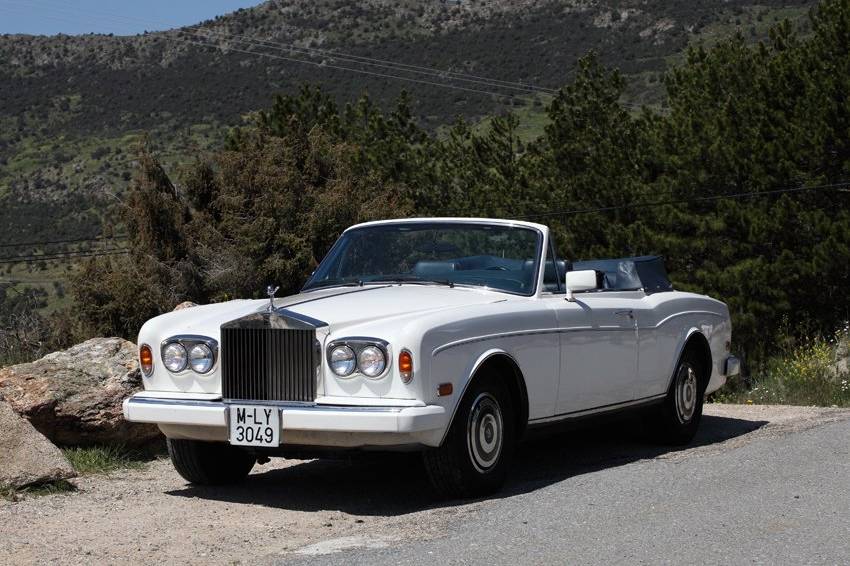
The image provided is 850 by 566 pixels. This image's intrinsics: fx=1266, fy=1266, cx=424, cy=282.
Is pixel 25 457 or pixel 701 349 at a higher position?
pixel 701 349

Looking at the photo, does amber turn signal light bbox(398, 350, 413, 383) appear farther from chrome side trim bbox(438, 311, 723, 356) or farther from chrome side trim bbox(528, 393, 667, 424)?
chrome side trim bbox(528, 393, 667, 424)

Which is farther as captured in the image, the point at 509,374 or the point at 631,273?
the point at 631,273

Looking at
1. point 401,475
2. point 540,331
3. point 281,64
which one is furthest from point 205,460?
point 281,64

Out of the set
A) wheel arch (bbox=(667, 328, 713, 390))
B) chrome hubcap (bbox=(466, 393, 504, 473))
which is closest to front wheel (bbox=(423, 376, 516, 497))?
chrome hubcap (bbox=(466, 393, 504, 473))

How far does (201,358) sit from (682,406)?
4187 millimetres

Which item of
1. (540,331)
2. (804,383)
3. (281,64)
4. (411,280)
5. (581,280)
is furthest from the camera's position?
(281,64)

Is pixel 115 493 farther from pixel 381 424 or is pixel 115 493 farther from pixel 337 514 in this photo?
pixel 381 424

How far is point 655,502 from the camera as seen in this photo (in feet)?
23.5

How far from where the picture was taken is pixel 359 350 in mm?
7059

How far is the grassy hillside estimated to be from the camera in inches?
2940

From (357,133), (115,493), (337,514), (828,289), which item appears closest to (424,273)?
(337,514)

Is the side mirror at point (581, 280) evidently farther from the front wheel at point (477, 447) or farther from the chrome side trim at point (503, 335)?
the front wheel at point (477, 447)

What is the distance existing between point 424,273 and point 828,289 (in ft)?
77.8

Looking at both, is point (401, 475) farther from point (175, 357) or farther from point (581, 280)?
point (175, 357)
